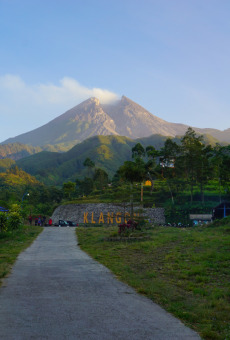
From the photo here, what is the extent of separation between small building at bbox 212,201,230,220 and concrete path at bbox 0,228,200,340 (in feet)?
135

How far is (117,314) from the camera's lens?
24.8 ft

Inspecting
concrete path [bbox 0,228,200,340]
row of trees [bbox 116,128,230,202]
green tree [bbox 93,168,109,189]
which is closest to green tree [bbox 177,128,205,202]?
row of trees [bbox 116,128,230,202]

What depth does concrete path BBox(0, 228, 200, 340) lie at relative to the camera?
627 cm

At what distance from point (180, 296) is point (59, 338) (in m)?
4.72

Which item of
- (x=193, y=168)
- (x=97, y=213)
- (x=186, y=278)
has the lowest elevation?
(x=97, y=213)

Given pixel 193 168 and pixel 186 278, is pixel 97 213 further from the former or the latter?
pixel 186 278

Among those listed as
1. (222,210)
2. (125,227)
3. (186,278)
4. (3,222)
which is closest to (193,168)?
(222,210)

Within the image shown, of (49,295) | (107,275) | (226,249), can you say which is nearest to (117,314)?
(49,295)

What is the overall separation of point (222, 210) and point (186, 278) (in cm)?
4166

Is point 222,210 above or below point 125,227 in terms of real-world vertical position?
above

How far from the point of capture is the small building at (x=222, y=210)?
163 feet

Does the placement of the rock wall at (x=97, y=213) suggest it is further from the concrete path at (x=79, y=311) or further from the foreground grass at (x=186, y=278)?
the concrete path at (x=79, y=311)

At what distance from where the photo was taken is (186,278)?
12.0 metres

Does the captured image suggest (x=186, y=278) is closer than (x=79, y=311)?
No
